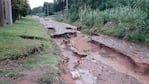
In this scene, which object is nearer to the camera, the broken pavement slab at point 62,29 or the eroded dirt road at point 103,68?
the eroded dirt road at point 103,68

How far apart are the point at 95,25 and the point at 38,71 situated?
50.3ft

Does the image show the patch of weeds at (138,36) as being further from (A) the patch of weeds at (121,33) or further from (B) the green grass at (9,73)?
(B) the green grass at (9,73)

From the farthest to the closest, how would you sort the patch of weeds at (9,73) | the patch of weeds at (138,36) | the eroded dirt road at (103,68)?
the patch of weeds at (138,36), the eroded dirt road at (103,68), the patch of weeds at (9,73)

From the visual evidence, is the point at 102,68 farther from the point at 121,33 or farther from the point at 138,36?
the point at 121,33

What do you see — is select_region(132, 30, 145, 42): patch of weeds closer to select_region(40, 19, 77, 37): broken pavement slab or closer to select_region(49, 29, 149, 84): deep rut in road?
select_region(49, 29, 149, 84): deep rut in road

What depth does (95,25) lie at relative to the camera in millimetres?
21500

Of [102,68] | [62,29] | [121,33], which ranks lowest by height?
[102,68]

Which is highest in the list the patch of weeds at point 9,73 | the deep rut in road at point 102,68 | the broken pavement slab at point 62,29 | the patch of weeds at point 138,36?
the patch of weeds at point 138,36

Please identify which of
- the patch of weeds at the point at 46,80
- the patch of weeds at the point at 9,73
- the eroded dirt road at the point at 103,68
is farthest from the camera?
the eroded dirt road at the point at 103,68

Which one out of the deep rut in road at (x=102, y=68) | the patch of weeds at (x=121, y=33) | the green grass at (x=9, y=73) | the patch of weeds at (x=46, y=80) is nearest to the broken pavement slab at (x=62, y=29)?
the patch of weeds at (x=121, y=33)

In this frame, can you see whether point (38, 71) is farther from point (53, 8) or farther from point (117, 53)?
point (53, 8)

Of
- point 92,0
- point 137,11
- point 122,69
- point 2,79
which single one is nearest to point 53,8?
point 92,0

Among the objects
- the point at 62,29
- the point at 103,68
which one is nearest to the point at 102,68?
the point at 103,68

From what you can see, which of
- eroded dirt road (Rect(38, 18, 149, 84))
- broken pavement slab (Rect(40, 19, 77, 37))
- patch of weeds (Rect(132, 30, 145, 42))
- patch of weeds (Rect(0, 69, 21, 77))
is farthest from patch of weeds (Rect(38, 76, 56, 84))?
broken pavement slab (Rect(40, 19, 77, 37))
